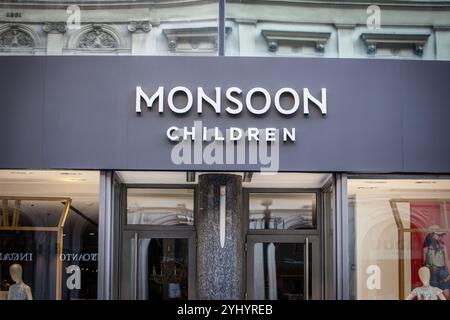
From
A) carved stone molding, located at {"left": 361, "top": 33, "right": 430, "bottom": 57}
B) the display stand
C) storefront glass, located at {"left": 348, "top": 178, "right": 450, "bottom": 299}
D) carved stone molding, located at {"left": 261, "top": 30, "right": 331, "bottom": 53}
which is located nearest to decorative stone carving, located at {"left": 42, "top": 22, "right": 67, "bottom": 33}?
carved stone molding, located at {"left": 261, "top": 30, "right": 331, "bottom": 53}

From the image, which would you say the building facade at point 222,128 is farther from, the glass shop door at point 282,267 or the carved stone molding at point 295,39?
the glass shop door at point 282,267

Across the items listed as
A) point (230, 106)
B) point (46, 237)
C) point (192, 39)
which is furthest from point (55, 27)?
point (46, 237)

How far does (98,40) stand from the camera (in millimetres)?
8602

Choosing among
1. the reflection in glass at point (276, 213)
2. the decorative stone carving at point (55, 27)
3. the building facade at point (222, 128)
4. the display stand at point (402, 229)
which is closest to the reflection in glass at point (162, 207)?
the building facade at point (222, 128)

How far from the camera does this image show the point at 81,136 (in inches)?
326

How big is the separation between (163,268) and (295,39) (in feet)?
11.3

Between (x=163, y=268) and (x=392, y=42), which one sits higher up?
(x=392, y=42)

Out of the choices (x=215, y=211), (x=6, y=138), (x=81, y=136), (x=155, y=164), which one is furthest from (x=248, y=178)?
(x=6, y=138)

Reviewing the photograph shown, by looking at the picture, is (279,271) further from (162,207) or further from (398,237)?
(162,207)

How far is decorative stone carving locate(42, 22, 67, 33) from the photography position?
866 centimetres

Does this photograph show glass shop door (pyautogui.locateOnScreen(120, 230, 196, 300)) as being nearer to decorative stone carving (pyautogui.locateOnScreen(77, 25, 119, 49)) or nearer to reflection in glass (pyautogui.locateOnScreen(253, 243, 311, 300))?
reflection in glass (pyautogui.locateOnScreen(253, 243, 311, 300))

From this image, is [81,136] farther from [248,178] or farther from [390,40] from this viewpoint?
[390,40]

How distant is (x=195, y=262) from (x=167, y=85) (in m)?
2.49

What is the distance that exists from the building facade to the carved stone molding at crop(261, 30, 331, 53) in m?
0.02
